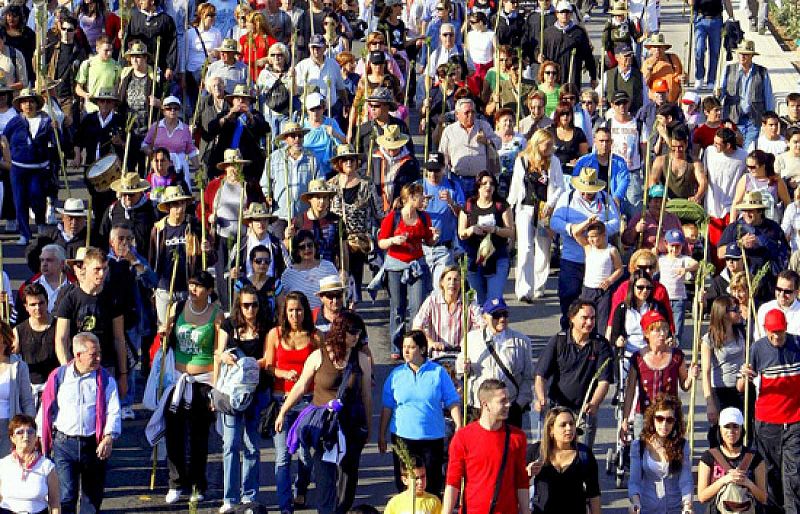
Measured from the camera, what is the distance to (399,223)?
18500 millimetres

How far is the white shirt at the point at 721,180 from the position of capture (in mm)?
20453

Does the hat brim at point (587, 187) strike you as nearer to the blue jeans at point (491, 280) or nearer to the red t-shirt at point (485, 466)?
the blue jeans at point (491, 280)

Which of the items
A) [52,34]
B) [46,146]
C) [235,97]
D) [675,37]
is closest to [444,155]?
[235,97]

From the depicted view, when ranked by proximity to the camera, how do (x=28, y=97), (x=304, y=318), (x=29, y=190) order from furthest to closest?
(x=28, y=97)
(x=29, y=190)
(x=304, y=318)

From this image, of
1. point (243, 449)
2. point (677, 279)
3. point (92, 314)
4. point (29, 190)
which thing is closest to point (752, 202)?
point (677, 279)

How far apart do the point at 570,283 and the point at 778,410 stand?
344 cm

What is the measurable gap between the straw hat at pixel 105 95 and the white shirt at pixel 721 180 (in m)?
5.90

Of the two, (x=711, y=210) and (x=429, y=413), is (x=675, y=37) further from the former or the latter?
(x=429, y=413)

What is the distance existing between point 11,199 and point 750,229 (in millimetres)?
7307

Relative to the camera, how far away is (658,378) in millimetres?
15617

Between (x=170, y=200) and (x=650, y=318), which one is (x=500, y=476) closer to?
(x=650, y=318)

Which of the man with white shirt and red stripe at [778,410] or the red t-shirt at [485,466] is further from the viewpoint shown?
the man with white shirt and red stripe at [778,410]

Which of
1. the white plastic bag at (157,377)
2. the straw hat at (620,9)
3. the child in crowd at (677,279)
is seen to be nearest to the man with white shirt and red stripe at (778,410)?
the child in crowd at (677,279)

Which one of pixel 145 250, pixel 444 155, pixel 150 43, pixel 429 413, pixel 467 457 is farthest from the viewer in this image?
pixel 150 43
